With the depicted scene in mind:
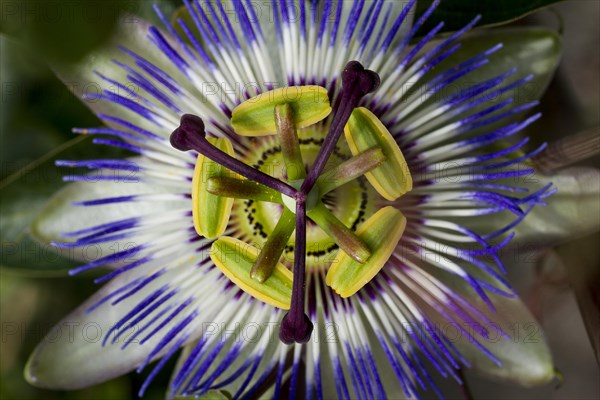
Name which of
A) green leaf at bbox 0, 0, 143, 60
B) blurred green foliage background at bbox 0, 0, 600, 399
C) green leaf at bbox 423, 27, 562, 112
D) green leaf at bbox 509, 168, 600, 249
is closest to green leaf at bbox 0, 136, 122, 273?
blurred green foliage background at bbox 0, 0, 600, 399

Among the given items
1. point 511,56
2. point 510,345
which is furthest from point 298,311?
point 511,56

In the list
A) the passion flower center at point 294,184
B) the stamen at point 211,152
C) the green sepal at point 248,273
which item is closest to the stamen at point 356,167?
the passion flower center at point 294,184

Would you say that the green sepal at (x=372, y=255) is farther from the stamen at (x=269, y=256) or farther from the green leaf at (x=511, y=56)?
the green leaf at (x=511, y=56)

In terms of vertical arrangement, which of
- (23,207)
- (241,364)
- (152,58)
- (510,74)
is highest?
(152,58)

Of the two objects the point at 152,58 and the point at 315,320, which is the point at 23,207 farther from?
the point at 315,320

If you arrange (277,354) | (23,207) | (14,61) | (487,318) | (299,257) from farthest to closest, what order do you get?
(14,61) < (23,207) < (277,354) < (487,318) < (299,257)

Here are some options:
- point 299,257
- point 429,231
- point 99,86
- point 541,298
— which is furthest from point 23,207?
point 541,298
